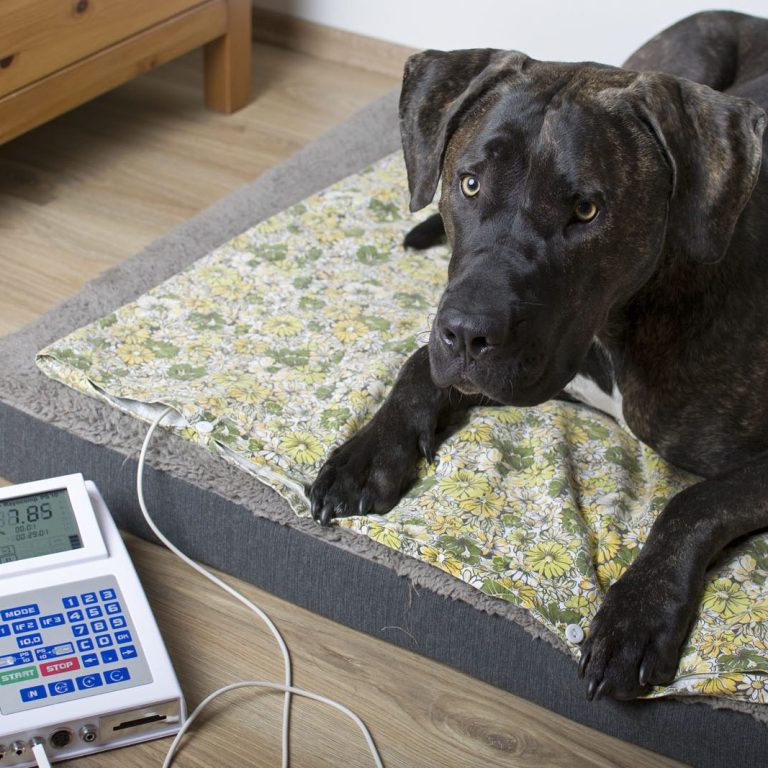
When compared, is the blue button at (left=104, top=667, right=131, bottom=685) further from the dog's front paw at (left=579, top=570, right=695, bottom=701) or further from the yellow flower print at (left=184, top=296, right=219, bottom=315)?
the yellow flower print at (left=184, top=296, right=219, bottom=315)

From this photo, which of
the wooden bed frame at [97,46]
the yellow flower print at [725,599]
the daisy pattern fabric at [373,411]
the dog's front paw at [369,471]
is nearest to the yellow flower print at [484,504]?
the daisy pattern fabric at [373,411]

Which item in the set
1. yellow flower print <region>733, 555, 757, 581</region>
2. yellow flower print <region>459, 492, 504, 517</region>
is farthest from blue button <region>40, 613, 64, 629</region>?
yellow flower print <region>733, 555, 757, 581</region>

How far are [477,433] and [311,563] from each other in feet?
1.27

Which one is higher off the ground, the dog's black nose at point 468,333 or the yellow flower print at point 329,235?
Answer: the dog's black nose at point 468,333

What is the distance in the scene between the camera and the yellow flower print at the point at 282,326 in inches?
93.7

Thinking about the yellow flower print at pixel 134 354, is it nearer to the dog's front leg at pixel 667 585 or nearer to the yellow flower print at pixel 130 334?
the yellow flower print at pixel 130 334

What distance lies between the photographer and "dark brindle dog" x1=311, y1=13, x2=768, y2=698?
166 cm

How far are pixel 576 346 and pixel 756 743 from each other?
0.62 metres

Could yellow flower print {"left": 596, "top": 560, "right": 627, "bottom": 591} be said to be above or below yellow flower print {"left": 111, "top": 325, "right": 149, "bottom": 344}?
below

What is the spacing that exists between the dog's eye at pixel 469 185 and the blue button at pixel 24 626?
89 centimetres

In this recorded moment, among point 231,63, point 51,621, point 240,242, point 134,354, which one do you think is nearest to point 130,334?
point 134,354

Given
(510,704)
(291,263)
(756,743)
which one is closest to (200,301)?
(291,263)

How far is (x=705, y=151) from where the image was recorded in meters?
1.68

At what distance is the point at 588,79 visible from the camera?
1.75 m
